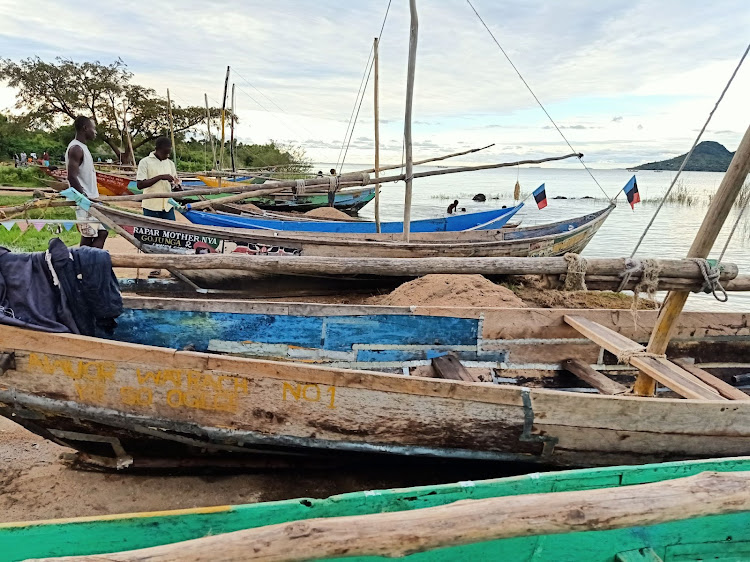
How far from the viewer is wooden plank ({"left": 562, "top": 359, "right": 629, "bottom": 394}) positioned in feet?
10.9

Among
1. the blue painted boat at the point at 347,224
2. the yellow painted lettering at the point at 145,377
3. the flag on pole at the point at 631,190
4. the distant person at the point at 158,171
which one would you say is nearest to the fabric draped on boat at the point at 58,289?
the yellow painted lettering at the point at 145,377

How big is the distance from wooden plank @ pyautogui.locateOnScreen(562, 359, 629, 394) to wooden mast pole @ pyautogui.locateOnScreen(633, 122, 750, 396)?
0.18 metres

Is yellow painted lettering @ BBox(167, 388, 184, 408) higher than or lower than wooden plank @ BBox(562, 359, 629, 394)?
higher

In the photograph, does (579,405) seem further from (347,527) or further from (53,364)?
(53,364)

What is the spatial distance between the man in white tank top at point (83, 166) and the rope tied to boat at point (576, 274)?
475 cm

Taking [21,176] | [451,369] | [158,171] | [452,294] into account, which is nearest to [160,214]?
[158,171]

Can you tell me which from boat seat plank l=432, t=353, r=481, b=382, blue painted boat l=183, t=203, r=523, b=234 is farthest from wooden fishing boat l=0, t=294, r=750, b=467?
blue painted boat l=183, t=203, r=523, b=234

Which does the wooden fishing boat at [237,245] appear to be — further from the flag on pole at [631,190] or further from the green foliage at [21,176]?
the green foliage at [21,176]

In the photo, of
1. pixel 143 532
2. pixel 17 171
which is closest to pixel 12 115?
pixel 17 171

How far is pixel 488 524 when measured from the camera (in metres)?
1.29

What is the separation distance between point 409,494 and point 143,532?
899mm

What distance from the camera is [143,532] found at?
5.50 ft

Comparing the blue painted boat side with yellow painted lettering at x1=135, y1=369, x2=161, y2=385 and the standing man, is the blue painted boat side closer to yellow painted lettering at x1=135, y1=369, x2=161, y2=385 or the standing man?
yellow painted lettering at x1=135, y1=369, x2=161, y2=385

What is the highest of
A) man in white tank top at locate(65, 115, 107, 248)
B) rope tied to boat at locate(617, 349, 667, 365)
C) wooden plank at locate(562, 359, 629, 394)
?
man in white tank top at locate(65, 115, 107, 248)
